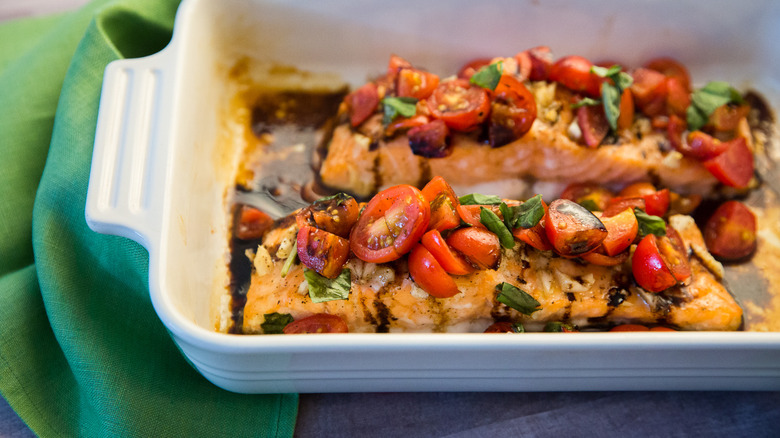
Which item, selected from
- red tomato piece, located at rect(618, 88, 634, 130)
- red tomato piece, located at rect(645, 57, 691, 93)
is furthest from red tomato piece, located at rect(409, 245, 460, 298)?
red tomato piece, located at rect(645, 57, 691, 93)

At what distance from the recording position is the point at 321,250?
6.34ft

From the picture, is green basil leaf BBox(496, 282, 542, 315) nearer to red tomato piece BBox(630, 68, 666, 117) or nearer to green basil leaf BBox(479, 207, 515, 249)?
green basil leaf BBox(479, 207, 515, 249)

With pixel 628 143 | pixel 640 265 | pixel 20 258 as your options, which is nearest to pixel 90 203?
pixel 20 258

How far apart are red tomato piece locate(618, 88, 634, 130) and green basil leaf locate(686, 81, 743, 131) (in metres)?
0.23

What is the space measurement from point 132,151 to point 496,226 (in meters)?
1.16

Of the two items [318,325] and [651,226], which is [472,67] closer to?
[651,226]

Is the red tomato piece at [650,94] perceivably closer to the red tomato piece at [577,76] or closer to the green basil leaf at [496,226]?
the red tomato piece at [577,76]

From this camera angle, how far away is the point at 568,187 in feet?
8.62

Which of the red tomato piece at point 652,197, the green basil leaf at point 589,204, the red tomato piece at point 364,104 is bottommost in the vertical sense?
the green basil leaf at point 589,204

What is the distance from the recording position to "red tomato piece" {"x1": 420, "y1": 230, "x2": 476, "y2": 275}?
189 centimetres

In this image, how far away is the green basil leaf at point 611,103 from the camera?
2.48m

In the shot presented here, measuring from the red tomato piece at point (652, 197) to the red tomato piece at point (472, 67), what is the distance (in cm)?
81

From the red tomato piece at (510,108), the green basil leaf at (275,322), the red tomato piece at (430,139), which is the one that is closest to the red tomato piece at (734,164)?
the red tomato piece at (510,108)

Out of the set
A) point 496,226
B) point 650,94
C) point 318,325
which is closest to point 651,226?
point 496,226
